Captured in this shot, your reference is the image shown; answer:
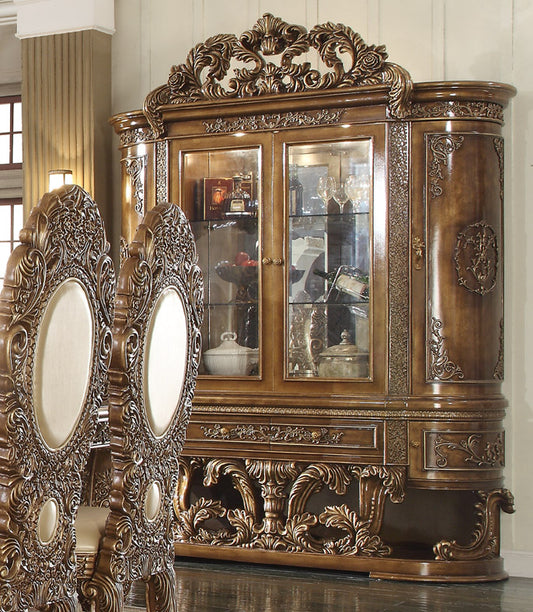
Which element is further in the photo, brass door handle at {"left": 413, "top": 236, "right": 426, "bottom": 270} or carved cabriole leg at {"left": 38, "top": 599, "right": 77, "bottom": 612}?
brass door handle at {"left": 413, "top": 236, "right": 426, "bottom": 270}

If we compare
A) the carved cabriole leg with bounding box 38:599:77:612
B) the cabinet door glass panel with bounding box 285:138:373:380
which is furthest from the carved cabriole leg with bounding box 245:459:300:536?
the carved cabriole leg with bounding box 38:599:77:612

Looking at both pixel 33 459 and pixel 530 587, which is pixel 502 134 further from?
pixel 33 459

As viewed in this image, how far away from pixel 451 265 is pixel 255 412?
101cm

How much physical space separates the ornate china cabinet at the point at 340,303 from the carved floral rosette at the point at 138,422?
1701 mm

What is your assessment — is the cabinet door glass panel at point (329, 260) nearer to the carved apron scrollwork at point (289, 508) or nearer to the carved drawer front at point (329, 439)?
the carved drawer front at point (329, 439)

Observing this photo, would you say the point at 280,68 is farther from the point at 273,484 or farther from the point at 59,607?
the point at 59,607

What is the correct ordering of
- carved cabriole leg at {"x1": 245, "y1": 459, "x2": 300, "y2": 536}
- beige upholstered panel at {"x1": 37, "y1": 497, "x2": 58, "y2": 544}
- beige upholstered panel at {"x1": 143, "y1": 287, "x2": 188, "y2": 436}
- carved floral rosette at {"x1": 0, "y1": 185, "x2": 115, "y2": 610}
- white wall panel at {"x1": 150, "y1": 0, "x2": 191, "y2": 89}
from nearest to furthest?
carved floral rosette at {"x1": 0, "y1": 185, "x2": 115, "y2": 610}
beige upholstered panel at {"x1": 37, "y1": 497, "x2": 58, "y2": 544}
beige upholstered panel at {"x1": 143, "y1": 287, "x2": 188, "y2": 436}
carved cabriole leg at {"x1": 245, "y1": 459, "x2": 300, "y2": 536}
white wall panel at {"x1": 150, "y1": 0, "x2": 191, "y2": 89}

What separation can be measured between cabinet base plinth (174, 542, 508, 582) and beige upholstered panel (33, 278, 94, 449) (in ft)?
7.43

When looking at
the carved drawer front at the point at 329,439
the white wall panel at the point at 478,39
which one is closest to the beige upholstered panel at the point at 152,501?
the carved drawer front at the point at 329,439

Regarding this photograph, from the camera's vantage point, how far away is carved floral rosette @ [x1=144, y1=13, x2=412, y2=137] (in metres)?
4.23

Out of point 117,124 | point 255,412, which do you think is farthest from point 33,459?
point 117,124

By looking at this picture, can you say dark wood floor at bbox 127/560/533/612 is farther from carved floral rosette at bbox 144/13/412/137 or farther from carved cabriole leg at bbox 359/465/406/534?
carved floral rosette at bbox 144/13/412/137

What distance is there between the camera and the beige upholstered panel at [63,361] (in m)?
2.13

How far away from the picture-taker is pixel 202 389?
4.55 m
